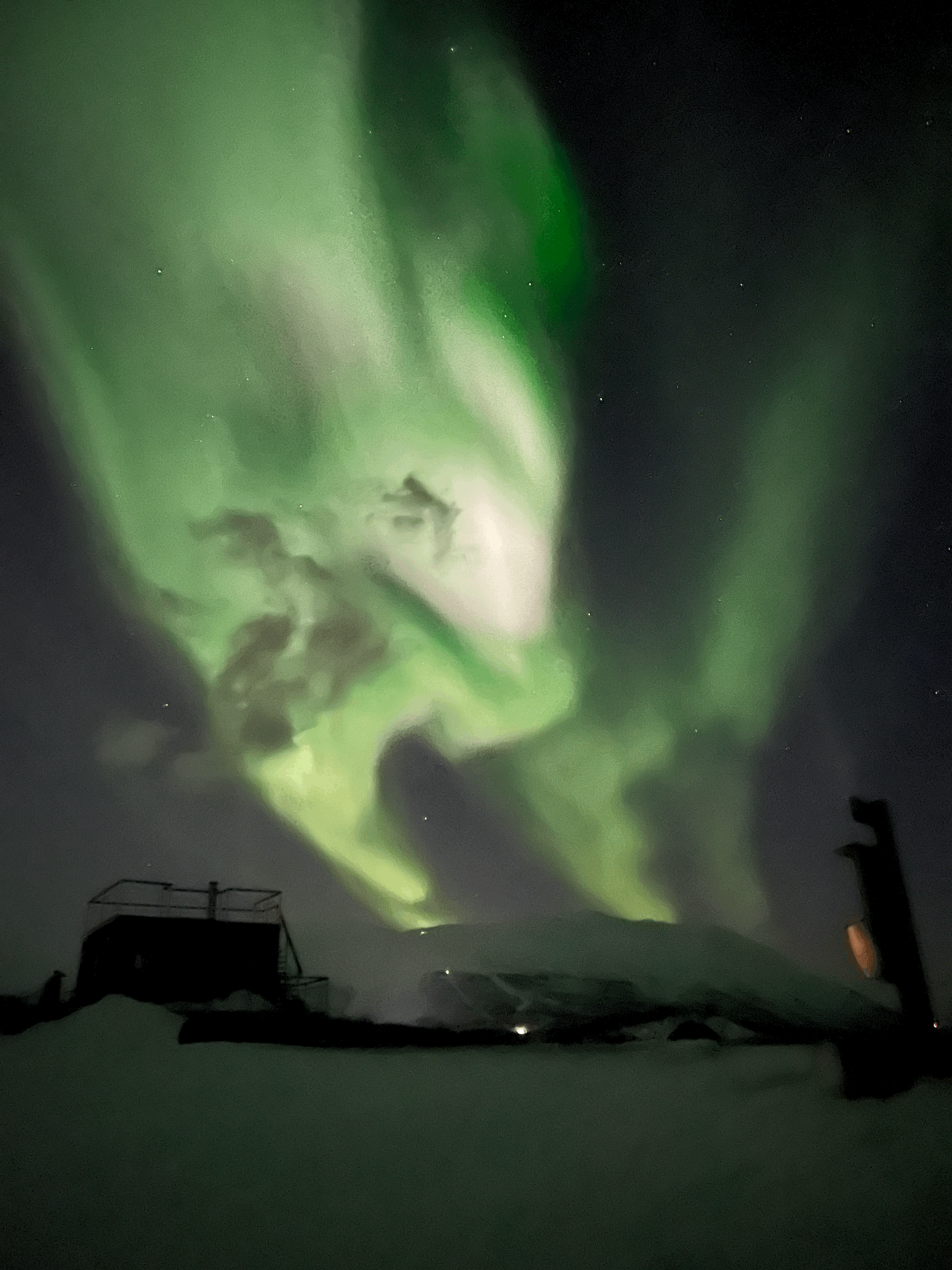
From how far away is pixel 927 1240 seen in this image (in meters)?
5.80

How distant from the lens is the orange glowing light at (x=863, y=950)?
23.2 feet

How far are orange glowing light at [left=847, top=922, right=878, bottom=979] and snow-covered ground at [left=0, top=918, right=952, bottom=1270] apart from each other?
114 centimetres

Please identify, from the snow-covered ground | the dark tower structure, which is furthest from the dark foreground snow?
the dark tower structure

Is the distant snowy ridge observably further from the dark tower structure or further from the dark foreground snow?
the dark foreground snow

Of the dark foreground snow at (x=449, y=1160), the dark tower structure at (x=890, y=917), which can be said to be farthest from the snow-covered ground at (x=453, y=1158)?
the dark tower structure at (x=890, y=917)

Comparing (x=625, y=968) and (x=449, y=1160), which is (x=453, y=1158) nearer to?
(x=449, y=1160)

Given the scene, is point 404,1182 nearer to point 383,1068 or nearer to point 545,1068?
point 383,1068

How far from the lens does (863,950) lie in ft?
24.1

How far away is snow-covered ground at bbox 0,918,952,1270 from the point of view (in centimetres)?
576

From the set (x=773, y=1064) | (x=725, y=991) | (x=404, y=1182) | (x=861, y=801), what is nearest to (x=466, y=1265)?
(x=404, y=1182)

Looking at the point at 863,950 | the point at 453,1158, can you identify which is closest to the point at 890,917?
the point at 863,950

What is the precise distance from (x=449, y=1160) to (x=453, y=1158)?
5cm

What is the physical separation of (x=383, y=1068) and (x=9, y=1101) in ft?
12.0

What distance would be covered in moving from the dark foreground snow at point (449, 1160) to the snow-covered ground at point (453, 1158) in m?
0.02
